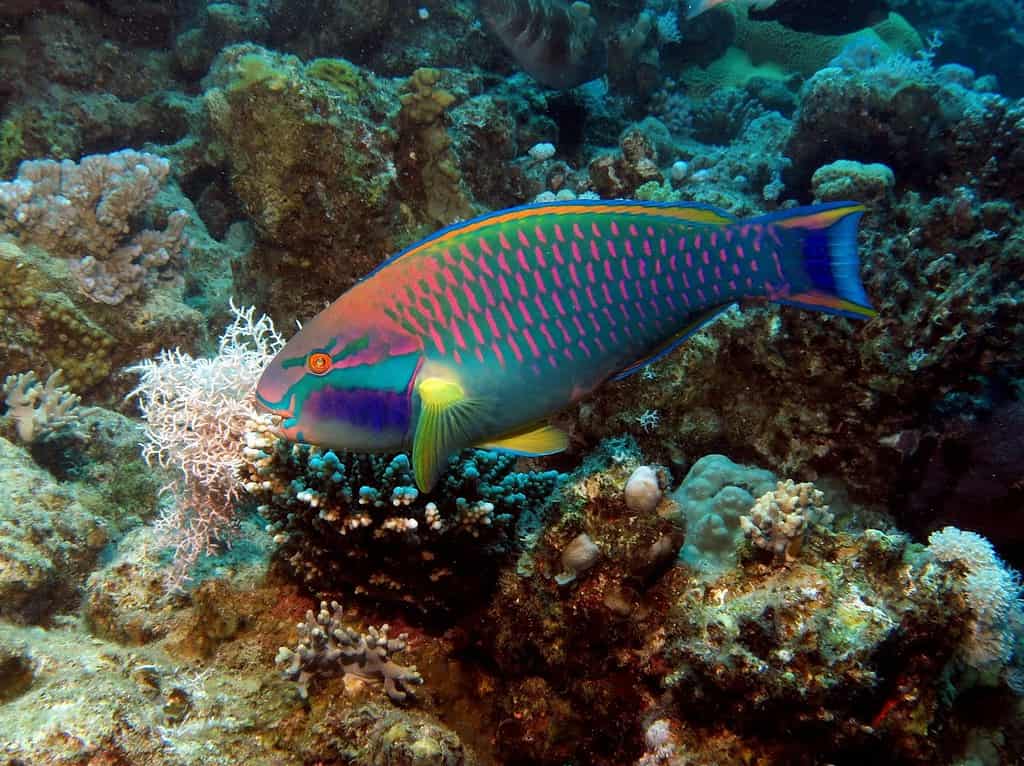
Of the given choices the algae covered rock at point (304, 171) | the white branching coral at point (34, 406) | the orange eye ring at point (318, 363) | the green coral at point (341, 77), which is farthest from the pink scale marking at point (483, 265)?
the green coral at point (341, 77)

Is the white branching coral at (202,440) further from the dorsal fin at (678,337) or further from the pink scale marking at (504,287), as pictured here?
the dorsal fin at (678,337)

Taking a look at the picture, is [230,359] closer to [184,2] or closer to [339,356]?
[339,356]

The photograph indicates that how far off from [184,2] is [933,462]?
14025 mm

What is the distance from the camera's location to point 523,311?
2.22 metres

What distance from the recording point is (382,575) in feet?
11.1

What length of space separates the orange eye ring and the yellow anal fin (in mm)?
649

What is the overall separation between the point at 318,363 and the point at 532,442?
911 mm

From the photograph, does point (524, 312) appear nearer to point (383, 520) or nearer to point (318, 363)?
point (318, 363)

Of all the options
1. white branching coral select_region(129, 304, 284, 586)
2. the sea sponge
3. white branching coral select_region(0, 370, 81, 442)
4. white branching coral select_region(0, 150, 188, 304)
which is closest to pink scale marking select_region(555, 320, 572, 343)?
white branching coral select_region(129, 304, 284, 586)

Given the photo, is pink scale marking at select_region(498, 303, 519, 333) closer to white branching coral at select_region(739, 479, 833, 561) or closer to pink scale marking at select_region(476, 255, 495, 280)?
pink scale marking at select_region(476, 255, 495, 280)

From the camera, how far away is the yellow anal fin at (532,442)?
2.39m

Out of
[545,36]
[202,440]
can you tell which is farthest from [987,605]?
[545,36]

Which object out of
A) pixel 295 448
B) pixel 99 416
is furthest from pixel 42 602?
pixel 99 416

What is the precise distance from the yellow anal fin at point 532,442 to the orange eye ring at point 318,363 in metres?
0.65
